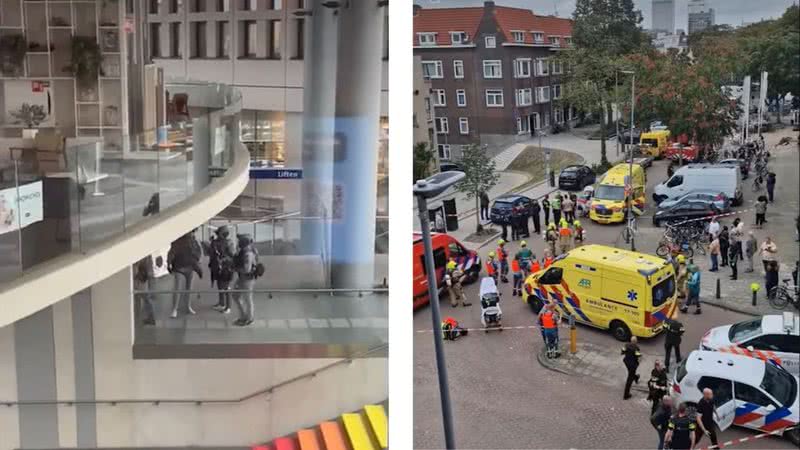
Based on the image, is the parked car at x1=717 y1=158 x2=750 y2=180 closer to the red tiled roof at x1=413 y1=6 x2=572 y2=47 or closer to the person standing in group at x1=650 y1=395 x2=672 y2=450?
the red tiled roof at x1=413 y1=6 x2=572 y2=47

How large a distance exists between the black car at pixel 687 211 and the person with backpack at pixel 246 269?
199 cm

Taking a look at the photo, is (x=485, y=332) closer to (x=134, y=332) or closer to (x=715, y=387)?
(x=715, y=387)

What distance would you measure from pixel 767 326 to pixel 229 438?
8.65ft

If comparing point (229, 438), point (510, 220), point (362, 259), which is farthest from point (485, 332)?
point (229, 438)

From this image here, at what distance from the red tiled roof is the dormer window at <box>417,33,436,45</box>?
0.04ft

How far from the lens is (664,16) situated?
367 cm

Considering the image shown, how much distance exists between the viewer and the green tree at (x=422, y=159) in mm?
3980

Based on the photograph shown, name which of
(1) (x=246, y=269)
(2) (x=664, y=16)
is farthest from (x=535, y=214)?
(1) (x=246, y=269)

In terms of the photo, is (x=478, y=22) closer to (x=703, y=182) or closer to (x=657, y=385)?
(x=703, y=182)

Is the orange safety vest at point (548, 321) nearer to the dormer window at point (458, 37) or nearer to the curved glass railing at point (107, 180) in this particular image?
the dormer window at point (458, 37)

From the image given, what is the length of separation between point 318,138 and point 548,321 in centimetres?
151

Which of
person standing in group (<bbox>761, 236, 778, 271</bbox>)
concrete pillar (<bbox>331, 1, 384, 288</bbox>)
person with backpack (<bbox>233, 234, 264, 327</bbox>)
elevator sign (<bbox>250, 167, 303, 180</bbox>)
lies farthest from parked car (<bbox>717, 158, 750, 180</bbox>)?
person with backpack (<bbox>233, 234, 264, 327</bbox>)

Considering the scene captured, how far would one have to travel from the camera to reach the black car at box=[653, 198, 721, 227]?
3.71m

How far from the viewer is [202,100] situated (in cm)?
444
